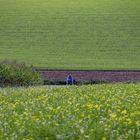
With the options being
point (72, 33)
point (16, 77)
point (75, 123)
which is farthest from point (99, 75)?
point (75, 123)

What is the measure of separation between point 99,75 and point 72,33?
16.2 m

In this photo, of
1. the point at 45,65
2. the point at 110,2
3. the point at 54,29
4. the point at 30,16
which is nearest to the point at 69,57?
the point at 45,65

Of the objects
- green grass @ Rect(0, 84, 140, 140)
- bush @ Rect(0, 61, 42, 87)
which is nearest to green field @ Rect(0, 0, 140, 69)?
bush @ Rect(0, 61, 42, 87)

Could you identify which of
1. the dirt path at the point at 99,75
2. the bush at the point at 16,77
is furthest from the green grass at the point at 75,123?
the dirt path at the point at 99,75

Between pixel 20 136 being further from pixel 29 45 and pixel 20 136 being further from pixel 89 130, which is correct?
pixel 29 45

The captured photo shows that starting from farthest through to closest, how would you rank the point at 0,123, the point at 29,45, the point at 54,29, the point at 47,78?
1. the point at 54,29
2. the point at 29,45
3. the point at 47,78
4. the point at 0,123

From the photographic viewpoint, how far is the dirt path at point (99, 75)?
30727 millimetres

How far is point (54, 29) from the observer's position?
48969 mm

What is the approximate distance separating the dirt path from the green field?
8.47 ft

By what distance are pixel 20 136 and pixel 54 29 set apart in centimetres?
4256

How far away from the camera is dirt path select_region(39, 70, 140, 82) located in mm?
30727

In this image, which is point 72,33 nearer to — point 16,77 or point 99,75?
point 99,75

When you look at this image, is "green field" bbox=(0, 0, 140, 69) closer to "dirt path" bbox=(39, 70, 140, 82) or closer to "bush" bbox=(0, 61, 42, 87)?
"dirt path" bbox=(39, 70, 140, 82)

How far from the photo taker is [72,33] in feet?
157
